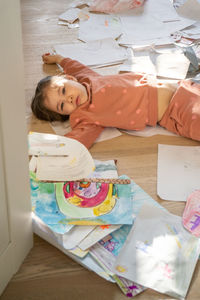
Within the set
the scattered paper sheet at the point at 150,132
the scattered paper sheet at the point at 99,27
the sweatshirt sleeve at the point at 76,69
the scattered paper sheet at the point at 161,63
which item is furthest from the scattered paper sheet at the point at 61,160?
the scattered paper sheet at the point at 99,27

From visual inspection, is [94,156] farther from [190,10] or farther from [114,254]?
[190,10]

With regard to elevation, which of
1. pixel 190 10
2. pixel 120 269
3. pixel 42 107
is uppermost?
pixel 190 10

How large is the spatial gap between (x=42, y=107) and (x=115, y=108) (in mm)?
250

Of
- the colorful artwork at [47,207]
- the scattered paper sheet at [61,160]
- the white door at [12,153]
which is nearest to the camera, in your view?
the white door at [12,153]

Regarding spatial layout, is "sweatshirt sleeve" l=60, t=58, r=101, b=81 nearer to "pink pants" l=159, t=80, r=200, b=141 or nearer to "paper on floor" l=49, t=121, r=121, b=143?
"paper on floor" l=49, t=121, r=121, b=143

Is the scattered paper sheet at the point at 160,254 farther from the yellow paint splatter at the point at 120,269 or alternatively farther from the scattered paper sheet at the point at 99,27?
the scattered paper sheet at the point at 99,27

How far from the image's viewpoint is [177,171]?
4.34 feet

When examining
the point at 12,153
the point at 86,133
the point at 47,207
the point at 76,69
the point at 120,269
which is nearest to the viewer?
the point at 12,153

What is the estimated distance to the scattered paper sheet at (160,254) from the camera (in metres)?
0.99

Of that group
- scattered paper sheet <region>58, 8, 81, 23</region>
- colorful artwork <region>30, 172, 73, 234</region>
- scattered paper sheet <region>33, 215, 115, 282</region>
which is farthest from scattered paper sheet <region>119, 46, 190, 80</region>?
scattered paper sheet <region>33, 215, 115, 282</region>

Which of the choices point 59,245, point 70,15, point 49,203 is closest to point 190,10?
point 70,15

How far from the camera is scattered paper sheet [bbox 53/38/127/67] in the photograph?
6.01 feet

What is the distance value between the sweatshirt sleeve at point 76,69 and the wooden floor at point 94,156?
125mm

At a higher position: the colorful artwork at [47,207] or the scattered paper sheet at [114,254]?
the colorful artwork at [47,207]
